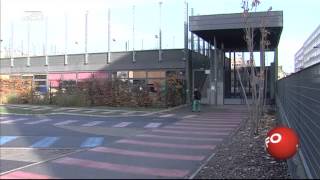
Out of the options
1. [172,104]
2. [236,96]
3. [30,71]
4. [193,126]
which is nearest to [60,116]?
[193,126]

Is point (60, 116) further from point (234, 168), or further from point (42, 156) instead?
point (234, 168)

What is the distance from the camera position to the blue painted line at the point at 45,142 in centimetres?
1583

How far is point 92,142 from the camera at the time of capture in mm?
16422

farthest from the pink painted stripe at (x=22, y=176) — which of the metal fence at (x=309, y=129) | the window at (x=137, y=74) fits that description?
the window at (x=137, y=74)

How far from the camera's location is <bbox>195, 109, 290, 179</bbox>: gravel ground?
9.80 m

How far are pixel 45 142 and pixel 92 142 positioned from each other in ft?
4.59

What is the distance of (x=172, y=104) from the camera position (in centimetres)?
3578

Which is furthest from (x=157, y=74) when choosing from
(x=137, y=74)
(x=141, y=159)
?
(x=141, y=159)

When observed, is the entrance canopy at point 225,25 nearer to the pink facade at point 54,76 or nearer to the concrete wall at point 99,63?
the concrete wall at point 99,63

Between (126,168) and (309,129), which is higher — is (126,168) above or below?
below

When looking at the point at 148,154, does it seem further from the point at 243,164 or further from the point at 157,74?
the point at 157,74

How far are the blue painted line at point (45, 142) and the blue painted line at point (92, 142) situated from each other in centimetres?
99

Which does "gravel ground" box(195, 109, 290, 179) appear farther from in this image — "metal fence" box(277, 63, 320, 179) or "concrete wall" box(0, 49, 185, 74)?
"concrete wall" box(0, 49, 185, 74)

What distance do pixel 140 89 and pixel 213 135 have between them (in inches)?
702
